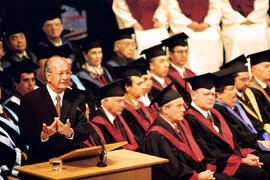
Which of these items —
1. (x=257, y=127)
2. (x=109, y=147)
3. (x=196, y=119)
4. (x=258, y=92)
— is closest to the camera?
(x=109, y=147)

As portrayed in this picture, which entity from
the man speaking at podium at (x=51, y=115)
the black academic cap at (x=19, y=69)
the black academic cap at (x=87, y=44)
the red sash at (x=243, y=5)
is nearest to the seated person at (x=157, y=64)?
the black academic cap at (x=87, y=44)

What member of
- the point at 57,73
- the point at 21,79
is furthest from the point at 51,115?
the point at 21,79

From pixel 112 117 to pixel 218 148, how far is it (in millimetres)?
1341

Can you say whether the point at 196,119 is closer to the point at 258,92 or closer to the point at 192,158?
the point at 192,158

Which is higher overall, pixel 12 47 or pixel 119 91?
pixel 12 47

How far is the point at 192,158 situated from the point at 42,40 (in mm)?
3289

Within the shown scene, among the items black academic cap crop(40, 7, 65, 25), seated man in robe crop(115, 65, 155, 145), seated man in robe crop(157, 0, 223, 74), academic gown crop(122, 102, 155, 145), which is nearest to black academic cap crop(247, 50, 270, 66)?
seated man in robe crop(157, 0, 223, 74)

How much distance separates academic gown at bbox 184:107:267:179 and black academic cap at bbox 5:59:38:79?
→ 80.3 inches

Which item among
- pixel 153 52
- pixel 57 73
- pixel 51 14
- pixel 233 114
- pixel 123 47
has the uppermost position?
pixel 51 14

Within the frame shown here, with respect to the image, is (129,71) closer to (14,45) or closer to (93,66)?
(93,66)

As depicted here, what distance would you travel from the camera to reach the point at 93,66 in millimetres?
7641

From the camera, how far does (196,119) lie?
6.37 metres

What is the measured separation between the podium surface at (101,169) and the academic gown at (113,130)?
1.33 meters

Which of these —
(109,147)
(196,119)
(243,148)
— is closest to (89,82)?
(196,119)
